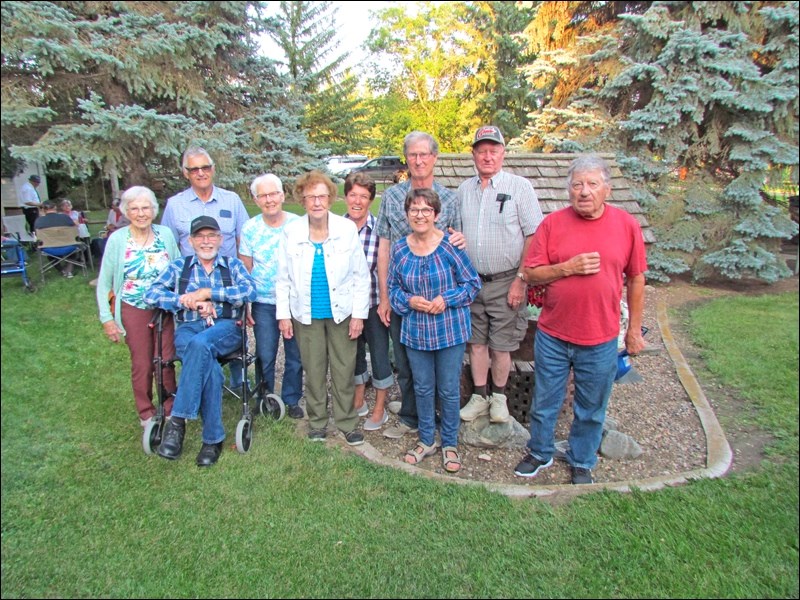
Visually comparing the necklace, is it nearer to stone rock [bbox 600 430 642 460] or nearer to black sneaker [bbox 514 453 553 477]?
black sneaker [bbox 514 453 553 477]

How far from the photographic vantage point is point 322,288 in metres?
3.44

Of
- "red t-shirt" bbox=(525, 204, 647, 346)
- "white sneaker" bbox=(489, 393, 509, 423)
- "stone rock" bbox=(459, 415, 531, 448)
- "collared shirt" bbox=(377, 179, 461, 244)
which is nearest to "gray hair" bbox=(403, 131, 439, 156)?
"collared shirt" bbox=(377, 179, 461, 244)

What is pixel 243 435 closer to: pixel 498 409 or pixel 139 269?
pixel 139 269

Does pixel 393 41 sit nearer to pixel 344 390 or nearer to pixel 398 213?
pixel 398 213

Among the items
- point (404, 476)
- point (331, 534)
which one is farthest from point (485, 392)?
point (331, 534)

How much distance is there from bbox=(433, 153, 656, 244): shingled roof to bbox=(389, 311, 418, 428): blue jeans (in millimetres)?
2046

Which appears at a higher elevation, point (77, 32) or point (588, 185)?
point (77, 32)

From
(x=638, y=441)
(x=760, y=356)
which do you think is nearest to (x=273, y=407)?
(x=638, y=441)

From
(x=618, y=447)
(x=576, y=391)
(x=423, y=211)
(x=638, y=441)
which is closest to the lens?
(x=423, y=211)

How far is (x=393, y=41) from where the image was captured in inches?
106

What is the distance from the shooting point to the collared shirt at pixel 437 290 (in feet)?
10.5

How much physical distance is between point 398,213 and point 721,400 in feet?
10.7

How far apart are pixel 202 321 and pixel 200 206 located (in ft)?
2.84

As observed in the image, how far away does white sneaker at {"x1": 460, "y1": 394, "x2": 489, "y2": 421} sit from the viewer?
3803 mm
